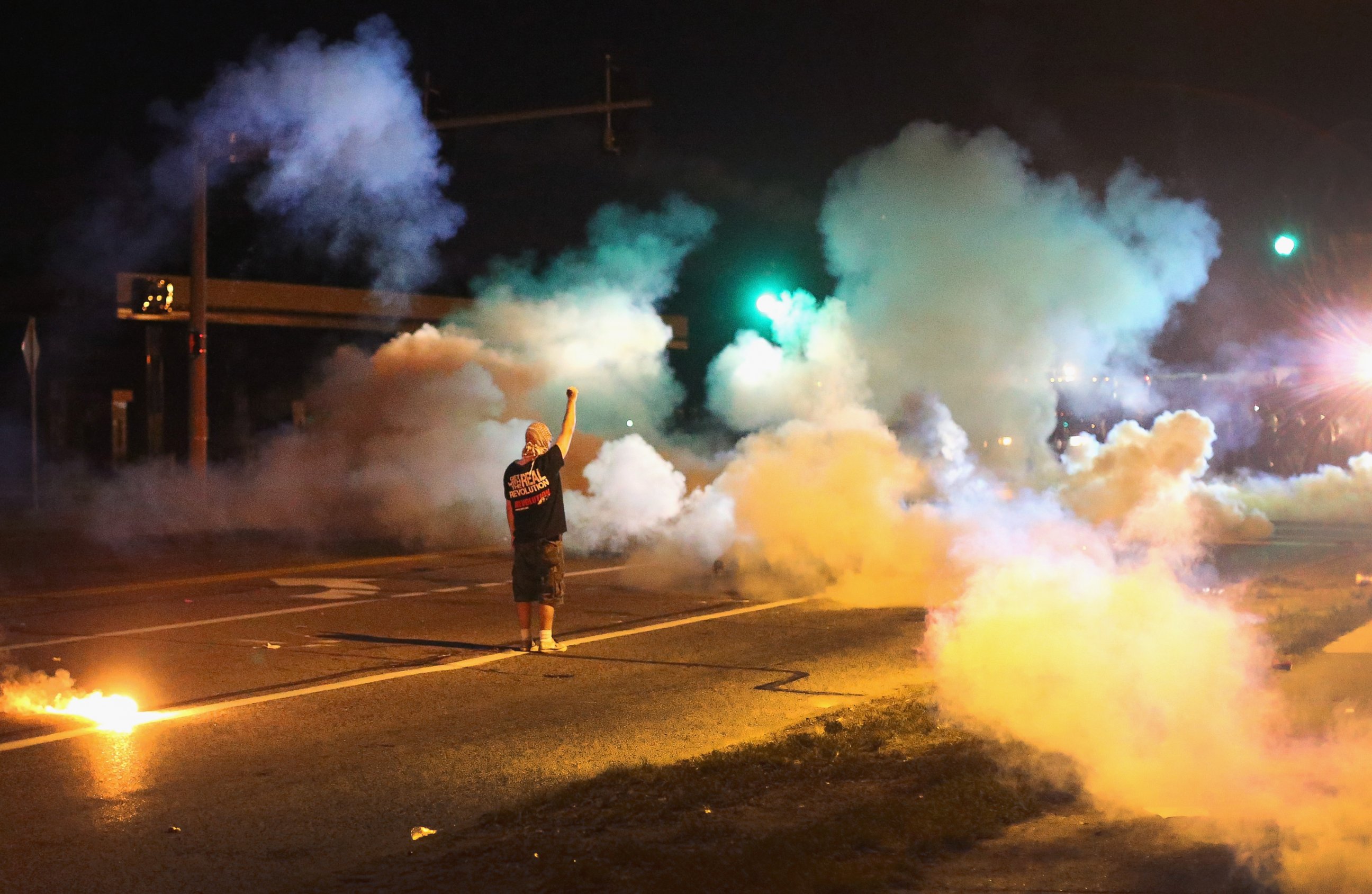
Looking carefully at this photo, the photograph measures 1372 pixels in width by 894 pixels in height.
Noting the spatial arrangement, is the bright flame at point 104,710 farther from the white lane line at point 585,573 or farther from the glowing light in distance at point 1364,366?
the glowing light in distance at point 1364,366

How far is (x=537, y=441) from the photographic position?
9.02 m

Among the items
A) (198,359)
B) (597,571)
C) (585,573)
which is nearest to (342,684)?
(585,573)

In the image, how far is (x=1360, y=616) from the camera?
1091cm

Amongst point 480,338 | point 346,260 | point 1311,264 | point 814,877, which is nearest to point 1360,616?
point 814,877

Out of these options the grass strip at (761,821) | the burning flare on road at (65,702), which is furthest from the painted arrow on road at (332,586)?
the grass strip at (761,821)

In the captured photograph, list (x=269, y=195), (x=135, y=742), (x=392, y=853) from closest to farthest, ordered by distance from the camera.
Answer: (x=392, y=853) → (x=135, y=742) → (x=269, y=195)

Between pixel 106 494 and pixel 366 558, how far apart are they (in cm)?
838

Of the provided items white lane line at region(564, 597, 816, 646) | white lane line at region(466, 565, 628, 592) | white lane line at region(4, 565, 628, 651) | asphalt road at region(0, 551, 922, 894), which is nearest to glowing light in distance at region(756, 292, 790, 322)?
white lane line at region(466, 565, 628, 592)

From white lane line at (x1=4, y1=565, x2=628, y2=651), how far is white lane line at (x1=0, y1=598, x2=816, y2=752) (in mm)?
2682

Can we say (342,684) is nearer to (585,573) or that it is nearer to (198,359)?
(585,573)

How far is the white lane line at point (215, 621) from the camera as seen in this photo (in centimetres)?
962

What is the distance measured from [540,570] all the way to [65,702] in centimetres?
296

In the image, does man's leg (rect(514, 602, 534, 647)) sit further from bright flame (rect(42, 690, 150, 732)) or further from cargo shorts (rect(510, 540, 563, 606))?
bright flame (rect(42, 690, 150, 732))

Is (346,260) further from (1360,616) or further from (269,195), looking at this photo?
(1360,616)
